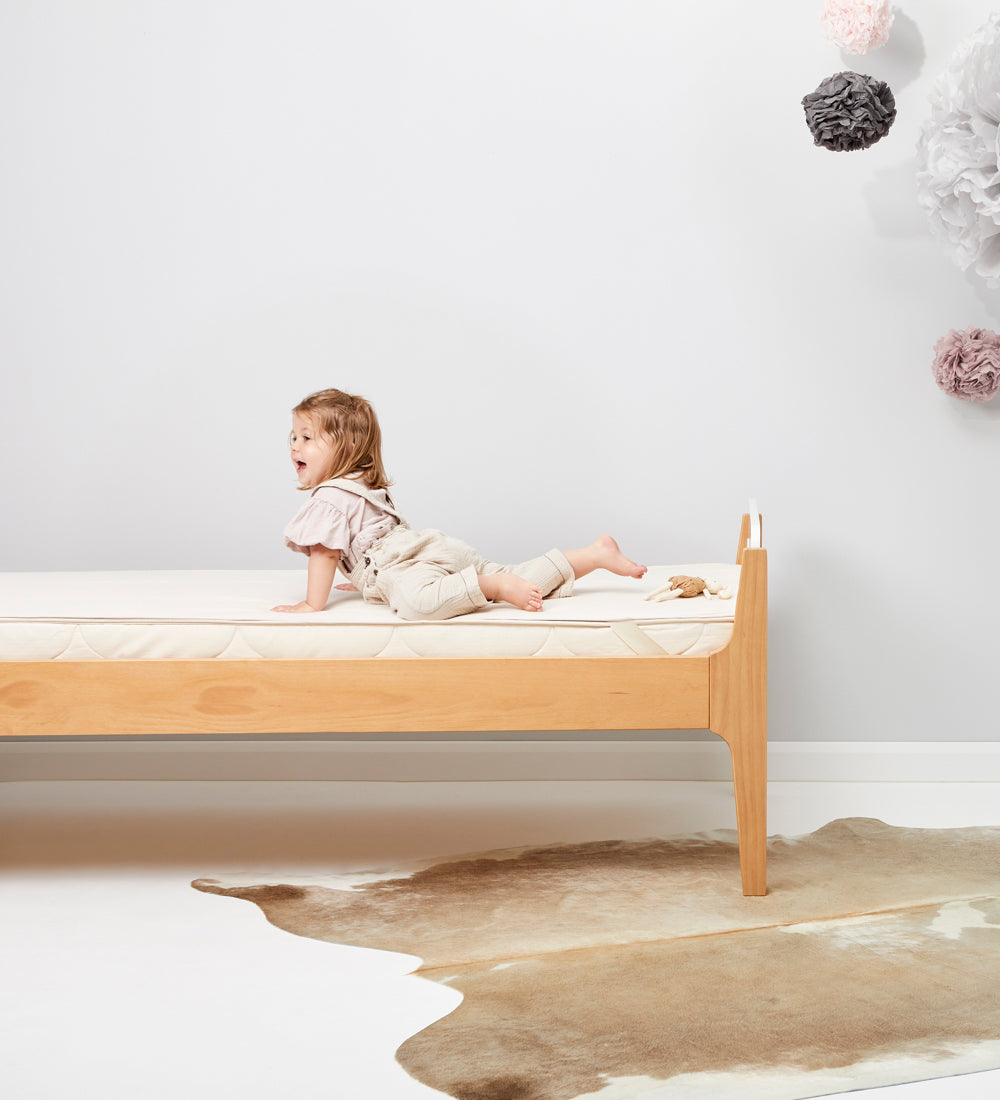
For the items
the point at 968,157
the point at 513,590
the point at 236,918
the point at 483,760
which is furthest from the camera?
the point at 483,760

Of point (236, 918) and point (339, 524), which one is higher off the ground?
point (339, 524)

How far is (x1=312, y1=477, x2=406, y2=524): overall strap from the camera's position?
193 centimetres

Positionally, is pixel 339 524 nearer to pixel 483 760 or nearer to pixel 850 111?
pixel 483 760

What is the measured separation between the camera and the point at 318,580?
1818mm

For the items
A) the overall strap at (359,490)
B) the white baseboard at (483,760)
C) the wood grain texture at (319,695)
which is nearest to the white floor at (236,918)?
the white baseboard at (483,760)

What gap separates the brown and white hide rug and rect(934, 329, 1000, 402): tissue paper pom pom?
3.25ft

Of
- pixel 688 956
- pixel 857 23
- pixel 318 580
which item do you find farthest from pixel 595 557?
pixel 857 23

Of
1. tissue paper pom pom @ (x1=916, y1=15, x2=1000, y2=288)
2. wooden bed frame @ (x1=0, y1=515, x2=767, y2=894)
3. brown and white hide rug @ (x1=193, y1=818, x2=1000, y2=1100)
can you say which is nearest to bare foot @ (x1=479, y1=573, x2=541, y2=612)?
wooden bed frame @ (x1=0, y1=515, x2=767, y2=894)

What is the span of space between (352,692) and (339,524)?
13.3 inches

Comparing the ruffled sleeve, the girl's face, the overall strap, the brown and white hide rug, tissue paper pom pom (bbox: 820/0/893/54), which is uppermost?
tissue paper pom pom (bbox: 820/0/893/54)

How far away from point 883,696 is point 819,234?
1123mm

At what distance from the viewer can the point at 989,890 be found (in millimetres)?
1735

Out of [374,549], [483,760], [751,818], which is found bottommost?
[483,760]

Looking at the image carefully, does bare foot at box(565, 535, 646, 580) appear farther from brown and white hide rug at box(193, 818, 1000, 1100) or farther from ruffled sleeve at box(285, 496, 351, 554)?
brown and white hide rug at box(193, 818, 1000, 1100)
